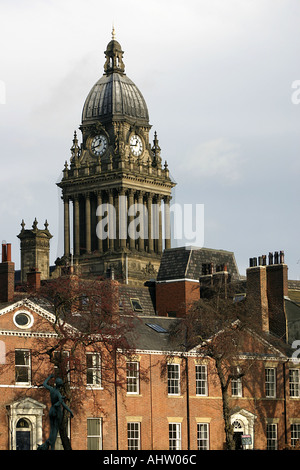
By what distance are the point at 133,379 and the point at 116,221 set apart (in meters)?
71.3

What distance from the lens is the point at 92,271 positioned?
148750mm

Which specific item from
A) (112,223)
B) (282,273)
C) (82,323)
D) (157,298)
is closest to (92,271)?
(112,223)

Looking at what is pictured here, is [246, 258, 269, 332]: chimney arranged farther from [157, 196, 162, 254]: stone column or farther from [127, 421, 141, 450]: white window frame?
[157, 196, 162, 254]: stone column

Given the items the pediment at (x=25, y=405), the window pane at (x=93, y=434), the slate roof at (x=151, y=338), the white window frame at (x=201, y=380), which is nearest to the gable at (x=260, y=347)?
the white window frame at (x=201, y=380)

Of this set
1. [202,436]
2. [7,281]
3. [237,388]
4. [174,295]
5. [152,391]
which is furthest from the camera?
[174,295]

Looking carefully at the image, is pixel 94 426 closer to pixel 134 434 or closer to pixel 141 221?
pixel 134 434

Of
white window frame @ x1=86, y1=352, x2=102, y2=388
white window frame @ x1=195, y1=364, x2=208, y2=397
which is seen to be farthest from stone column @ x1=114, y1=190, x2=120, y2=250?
white window frame @ x1=86, y1=352, x2=102, y2=388

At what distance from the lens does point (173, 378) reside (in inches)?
3497

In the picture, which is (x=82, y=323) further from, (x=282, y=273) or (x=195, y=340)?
(x=282, y=273)

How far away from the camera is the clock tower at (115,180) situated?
15625cm

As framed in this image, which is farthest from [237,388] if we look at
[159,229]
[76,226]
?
[76,226]

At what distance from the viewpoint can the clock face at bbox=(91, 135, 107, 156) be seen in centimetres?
16025

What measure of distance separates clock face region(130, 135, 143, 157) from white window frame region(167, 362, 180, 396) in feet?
241

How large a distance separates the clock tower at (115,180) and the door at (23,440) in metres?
71.3
